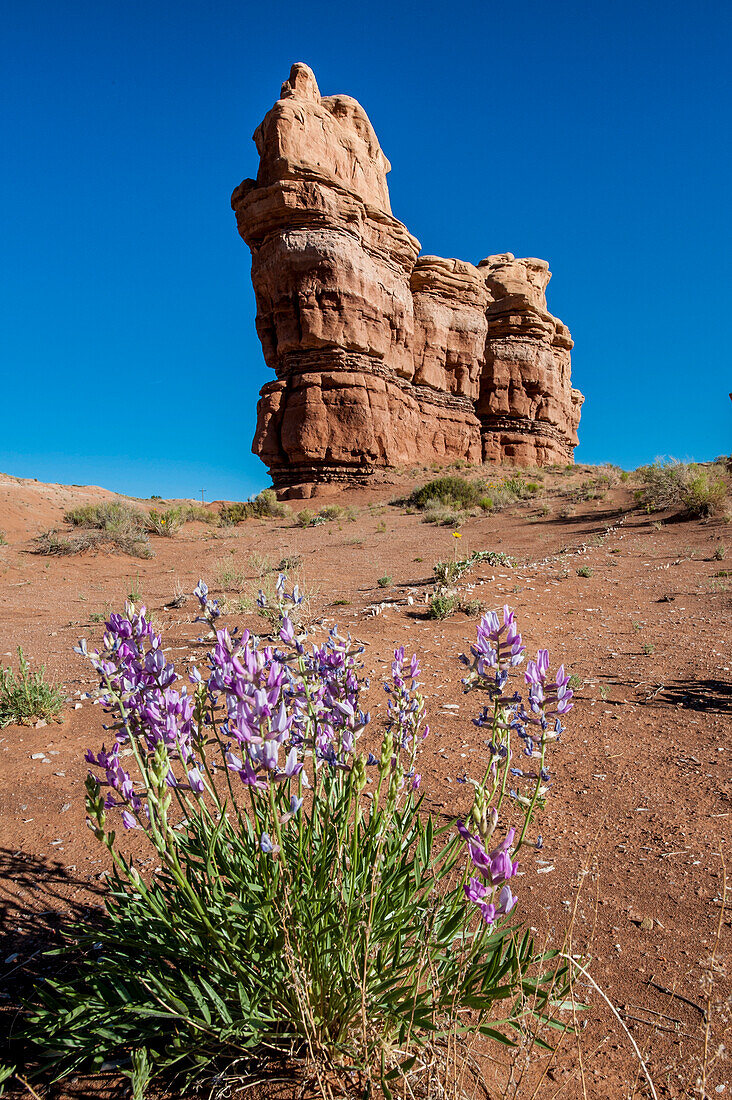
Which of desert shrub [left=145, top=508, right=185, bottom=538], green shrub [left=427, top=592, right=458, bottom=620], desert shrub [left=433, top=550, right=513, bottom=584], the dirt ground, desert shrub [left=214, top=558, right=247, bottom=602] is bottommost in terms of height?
the dirt ground

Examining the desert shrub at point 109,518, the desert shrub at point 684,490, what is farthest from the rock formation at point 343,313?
the desert shrub at point 684,490

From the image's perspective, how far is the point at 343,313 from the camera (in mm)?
30875

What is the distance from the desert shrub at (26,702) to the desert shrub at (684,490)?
13.6 meters

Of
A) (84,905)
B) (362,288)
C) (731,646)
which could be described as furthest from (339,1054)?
(362,288)

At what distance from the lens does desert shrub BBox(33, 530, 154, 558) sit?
1513 centimetres

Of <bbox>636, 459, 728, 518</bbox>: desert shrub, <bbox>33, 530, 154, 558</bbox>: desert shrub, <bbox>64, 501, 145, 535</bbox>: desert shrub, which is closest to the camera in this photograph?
<bbox>636, 459, 728, 518</bbox>: desert shrub

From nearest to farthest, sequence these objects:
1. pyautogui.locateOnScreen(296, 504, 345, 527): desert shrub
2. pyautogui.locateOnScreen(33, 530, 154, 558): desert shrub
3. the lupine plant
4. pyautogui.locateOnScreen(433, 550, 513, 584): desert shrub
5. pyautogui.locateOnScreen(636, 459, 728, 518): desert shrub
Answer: the lupine plant < pyautogui.locateOnScreen(433, 550, 513, 584): desert shrub < pyautogui.locateOnScreen(636, 459, 728, 518): desert shrub < pyautogui.locateOnScreen(33, 530, 154, 558): desert shrub < pyautogui.locateOnScreen(296, 504, 345, 527): desert shrub

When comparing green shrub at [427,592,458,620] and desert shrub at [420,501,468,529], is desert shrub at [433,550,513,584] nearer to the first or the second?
green shrub at [427,592,458,620]

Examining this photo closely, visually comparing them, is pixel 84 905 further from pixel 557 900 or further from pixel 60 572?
Result: pixel 60 572

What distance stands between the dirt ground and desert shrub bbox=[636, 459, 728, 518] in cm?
171

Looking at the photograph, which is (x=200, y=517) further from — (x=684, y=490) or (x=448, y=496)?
(x=684, y=490)

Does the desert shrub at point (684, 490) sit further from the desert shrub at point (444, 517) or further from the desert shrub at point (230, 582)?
the desert shrub at point (230, 582)

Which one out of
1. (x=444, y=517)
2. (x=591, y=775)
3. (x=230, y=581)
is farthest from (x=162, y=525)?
(x=591, y=775)

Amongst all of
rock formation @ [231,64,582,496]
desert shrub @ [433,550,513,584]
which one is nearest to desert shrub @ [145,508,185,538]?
rock formation @ [231,64,582,496]
